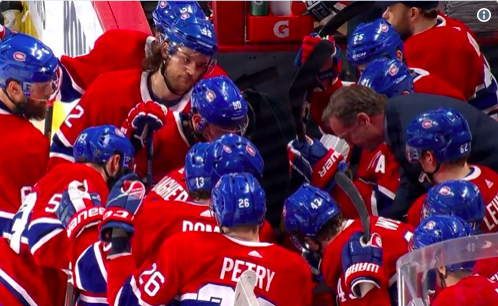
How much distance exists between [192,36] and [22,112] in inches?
28.3

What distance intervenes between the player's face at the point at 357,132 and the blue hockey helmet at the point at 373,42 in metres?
0.41

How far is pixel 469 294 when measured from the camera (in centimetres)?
425

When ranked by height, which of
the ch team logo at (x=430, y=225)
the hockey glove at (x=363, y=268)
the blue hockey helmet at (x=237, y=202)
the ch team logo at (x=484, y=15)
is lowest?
the ch team logo at (x=484, y=15)

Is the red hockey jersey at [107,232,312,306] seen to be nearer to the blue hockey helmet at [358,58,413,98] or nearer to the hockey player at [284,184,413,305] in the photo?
the hockey player at [284,184,413,305]

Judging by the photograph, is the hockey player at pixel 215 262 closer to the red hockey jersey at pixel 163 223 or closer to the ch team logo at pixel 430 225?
the red hockey jersey at pixel 163 223

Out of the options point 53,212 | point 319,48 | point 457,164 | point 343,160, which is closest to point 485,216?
point 457,164

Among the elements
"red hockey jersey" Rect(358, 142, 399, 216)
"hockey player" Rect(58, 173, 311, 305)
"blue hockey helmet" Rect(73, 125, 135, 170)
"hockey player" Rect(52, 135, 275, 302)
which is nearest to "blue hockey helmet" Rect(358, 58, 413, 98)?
"red hockey jersey" Rect(358, 142, 399, 216)

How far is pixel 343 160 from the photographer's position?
6.53m

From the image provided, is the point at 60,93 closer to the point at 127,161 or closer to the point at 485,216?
the point at 127,161

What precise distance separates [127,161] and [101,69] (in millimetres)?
1138

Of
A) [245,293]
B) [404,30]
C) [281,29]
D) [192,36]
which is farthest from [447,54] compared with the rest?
[245,293]

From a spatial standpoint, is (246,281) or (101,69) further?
(101,69)

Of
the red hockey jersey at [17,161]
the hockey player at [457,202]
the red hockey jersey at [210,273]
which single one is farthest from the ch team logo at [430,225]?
the red hockey jersey at [17,161]

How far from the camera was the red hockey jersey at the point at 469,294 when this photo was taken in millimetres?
4203
